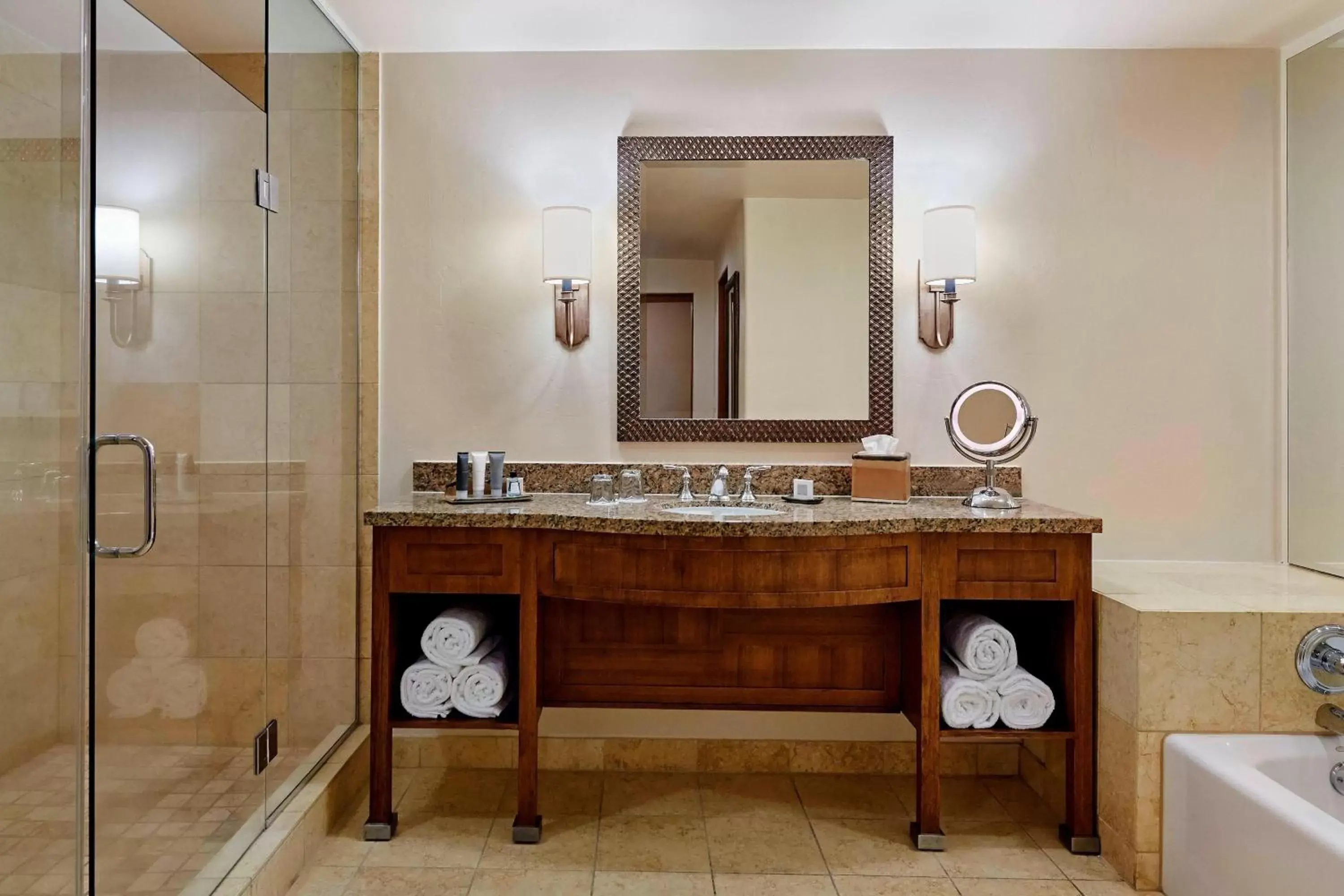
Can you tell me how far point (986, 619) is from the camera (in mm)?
2061

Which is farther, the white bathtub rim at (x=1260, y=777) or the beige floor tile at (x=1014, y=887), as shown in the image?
the beige floor tile at (x=1014, y=887)

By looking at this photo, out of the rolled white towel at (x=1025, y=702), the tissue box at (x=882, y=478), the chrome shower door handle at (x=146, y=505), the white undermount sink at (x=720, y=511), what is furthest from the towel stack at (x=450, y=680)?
the rolled white towel at (x=1025, y=702)

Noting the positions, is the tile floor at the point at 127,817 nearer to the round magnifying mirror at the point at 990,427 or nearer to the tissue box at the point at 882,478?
the tissue box at the point at 882,478

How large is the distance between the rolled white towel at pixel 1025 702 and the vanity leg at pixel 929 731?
174 mm

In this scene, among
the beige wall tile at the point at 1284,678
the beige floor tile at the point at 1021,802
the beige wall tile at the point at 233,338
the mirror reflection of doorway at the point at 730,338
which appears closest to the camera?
the beige wall tile at the point at 233,338

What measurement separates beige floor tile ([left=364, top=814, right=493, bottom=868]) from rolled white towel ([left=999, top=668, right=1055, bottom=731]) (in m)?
1.40

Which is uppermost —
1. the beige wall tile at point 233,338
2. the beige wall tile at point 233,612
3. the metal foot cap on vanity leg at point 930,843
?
the beige wall tile at point 233,338

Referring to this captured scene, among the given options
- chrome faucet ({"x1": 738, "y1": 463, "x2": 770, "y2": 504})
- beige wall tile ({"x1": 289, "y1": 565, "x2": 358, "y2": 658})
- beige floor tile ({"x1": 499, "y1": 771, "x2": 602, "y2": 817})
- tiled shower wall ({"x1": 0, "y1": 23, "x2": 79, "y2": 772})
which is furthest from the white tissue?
tiled shower wall ({"x1": 0, "y1": 23, "x2": 79, "y2": 772})

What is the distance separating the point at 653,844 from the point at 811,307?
1.61 m

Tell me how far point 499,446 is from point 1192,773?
79.0 inches

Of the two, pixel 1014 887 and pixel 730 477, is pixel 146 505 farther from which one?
pixel 1014 887

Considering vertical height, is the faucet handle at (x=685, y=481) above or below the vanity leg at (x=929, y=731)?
above

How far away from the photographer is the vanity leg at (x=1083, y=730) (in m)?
1.96

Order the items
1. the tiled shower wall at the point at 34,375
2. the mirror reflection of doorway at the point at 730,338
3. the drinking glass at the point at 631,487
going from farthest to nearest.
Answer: the mirror reflection of doorway at the point at 730,338, the drinking glass at the point at 631,487, the tiled shower wall at the point at 34,375
